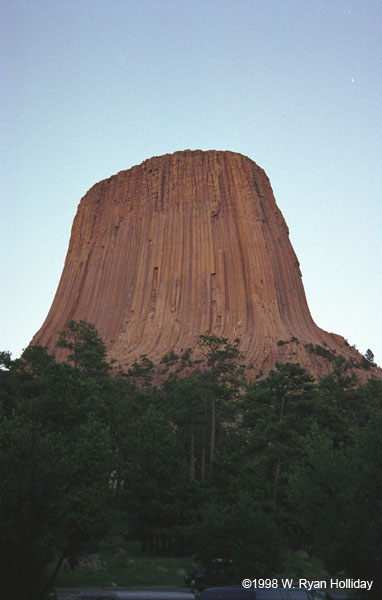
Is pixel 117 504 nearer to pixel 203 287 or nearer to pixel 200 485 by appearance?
pixel 200 485

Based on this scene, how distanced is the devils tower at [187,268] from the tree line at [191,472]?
78.5ft

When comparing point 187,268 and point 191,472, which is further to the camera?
point 187,268

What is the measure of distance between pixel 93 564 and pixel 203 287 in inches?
2176

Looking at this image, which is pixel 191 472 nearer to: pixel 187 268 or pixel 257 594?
pixel 257 594

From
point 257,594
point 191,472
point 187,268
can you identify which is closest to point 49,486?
point 257,594

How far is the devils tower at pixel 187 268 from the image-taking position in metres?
71.9

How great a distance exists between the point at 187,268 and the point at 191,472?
4763 centimetres

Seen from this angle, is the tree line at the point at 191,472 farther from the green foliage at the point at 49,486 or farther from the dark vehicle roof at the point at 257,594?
the dark vehicle roof at the point at 257,594

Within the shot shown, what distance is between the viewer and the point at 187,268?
79188mm

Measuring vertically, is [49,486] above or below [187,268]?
below

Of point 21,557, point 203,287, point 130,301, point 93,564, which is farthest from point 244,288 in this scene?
point 21,557

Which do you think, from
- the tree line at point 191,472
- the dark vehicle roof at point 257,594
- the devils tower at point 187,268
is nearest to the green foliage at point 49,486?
the tree line at point 191,472

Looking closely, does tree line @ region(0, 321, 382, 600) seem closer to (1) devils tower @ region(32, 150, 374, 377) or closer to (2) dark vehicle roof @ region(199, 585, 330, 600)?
(2) dark vehicle roof @ region(199, 585, 330, 600)

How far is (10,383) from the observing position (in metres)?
32.0
